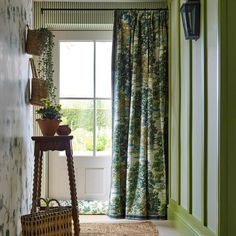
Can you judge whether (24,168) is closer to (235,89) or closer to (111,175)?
(111,175)

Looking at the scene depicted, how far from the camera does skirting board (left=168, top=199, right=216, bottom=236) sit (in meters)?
2.94

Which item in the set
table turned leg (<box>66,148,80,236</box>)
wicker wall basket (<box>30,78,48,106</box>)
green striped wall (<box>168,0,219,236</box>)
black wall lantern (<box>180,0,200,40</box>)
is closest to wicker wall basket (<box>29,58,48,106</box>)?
wicker wall basket (<box>30,78,48,106</box>)

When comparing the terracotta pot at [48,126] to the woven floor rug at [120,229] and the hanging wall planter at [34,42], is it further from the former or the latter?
the woven floor rug at [120,229]

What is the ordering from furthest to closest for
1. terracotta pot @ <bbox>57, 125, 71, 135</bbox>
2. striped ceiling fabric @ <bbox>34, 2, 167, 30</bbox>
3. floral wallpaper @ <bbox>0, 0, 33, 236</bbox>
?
striped ceiling fabric @ <bbox>34, 2, 167, 30</bbox> → terracotta pot @ <bbox>57, 125, 71, 135</bbox> → floral wallpaper @ <bbox>0, 0, 33, 236</bbox>

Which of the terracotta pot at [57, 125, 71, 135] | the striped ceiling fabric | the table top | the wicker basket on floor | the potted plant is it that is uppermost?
the striped ceiling fabric

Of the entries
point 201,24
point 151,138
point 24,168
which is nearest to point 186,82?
point 201,24

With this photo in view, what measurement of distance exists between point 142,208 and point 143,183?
25 centimetres

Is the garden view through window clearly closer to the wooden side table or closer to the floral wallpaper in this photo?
the floral wallpaper

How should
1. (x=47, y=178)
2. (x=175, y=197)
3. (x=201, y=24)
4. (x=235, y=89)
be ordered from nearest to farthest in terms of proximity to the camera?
1. (x=235, y=89)
2. (x=201, y=24)
3. (x=175, y=197)
4. (x=47, y=178)

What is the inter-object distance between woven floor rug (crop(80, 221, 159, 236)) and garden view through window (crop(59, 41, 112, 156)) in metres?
0.95

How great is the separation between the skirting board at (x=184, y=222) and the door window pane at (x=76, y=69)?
5.13 feet

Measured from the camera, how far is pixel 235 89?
96.7 inches

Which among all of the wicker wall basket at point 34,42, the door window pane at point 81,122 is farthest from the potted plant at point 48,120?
the door window pane at point 81,122

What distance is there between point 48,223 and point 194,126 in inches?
52.1
